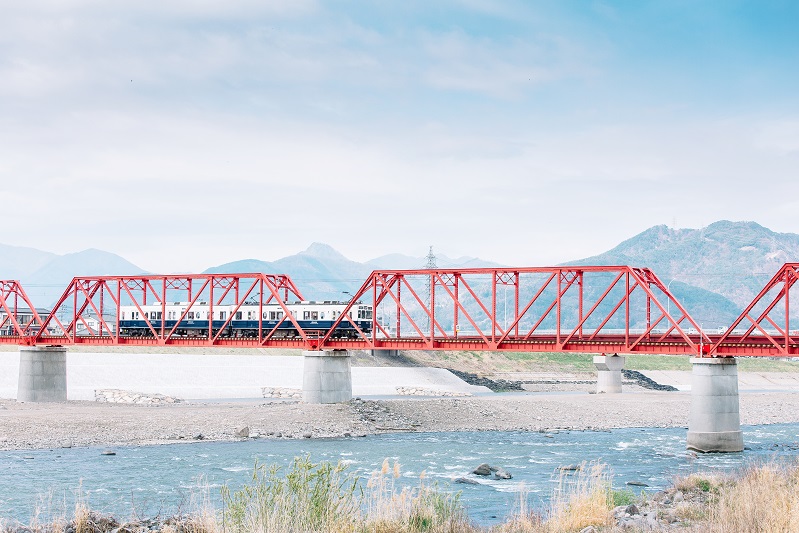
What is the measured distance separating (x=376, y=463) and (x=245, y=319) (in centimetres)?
4615

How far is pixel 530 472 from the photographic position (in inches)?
1666

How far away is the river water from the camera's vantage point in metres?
33.4

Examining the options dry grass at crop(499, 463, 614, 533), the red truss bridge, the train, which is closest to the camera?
dry grass at crop(499, 463, 614, 533)

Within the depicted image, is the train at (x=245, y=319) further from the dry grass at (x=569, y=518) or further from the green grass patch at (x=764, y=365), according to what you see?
the green grass patch at (x=764, y=365)

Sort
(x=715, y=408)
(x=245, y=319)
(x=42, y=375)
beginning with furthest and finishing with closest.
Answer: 1. (x=245, y=319)
2. (x=42, y=375)
3. (x=715, y=408)

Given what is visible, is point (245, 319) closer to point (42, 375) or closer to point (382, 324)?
point (382, 324)

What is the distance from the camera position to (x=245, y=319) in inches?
3504

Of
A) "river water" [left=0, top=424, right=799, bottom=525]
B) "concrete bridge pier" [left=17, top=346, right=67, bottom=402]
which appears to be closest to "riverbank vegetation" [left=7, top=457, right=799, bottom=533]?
"river water" [left=0, top=424, right=799, bottom=525]

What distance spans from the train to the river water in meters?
23.8

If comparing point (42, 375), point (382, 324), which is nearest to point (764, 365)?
point (382, 324)

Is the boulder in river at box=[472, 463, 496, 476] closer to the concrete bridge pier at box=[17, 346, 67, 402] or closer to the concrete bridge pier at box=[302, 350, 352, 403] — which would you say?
the concrete bridge pier at box=[302, 350, 352, 403]

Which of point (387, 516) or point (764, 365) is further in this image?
point (764, 365)

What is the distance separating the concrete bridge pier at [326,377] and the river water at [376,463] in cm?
1244

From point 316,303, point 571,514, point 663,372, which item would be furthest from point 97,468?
point 663,372
